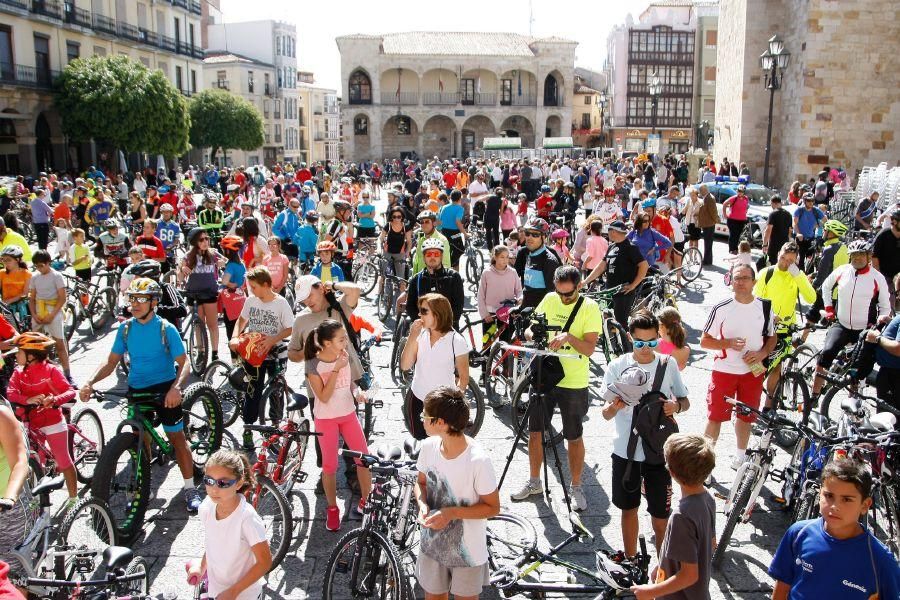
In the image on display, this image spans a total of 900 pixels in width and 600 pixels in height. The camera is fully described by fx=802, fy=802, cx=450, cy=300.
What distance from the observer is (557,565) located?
4.41 m

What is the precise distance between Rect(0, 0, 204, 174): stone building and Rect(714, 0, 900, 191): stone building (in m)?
26.8

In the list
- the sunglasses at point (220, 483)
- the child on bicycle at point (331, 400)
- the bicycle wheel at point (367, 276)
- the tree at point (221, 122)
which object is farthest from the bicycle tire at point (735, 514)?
the tree at point (221, 122)

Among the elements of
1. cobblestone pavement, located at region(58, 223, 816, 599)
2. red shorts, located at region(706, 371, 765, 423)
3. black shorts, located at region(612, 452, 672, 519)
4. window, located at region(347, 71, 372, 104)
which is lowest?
cobblestone pavement, located at region(58, 223, 816, 599)

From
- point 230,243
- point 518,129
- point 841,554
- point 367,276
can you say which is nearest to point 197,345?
point 230,243

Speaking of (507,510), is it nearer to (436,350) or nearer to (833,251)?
(436,350)

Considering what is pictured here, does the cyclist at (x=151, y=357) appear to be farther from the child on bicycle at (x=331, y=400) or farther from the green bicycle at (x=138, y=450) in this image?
the child on bicycle at (x=331, y=400)

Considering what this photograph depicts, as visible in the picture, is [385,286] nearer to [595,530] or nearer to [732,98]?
[595,530]

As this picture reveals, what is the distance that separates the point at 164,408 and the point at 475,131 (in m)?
68.6

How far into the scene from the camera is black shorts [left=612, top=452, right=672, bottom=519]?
4691 millimetres

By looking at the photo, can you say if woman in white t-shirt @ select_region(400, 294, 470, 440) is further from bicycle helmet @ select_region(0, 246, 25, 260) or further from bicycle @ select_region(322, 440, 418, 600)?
bicycle helmet @ select_region(0, 246, 25, 260)

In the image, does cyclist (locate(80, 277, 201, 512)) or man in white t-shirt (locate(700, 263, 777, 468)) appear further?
man in white t-shirt (locate(700, 263, 777, 468))

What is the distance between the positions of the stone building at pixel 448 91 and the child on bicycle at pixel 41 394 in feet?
213

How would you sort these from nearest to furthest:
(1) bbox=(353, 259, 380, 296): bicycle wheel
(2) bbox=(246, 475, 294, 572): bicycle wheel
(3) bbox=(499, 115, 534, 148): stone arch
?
1. (2) bbox=(246, 475, 294, 572): bicycle wheel
2. (1) bbox=(353, 259, 380, 296): bicycle wheel
3. (3) bbox=(499, 115, 534, 148): stone arch

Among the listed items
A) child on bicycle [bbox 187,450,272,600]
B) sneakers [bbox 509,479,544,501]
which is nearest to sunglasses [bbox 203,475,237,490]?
child on bicycle [bbox 187,450,272,600]
